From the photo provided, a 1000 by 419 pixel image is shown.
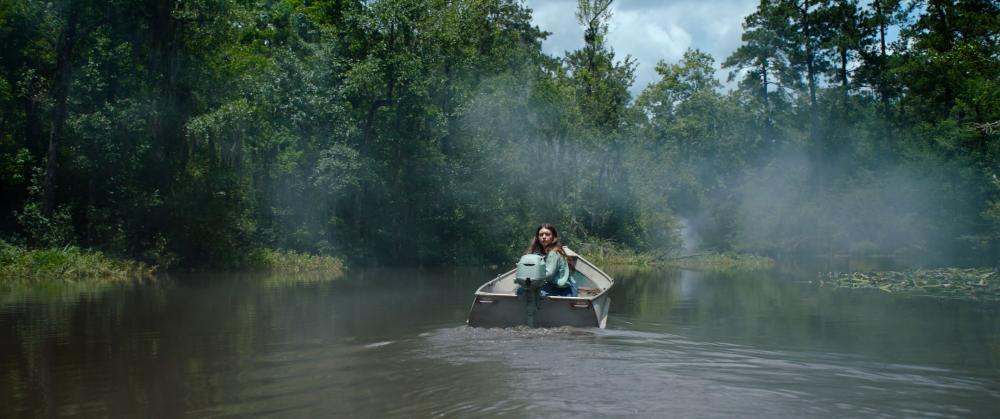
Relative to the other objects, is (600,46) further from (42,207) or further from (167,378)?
(167,378)

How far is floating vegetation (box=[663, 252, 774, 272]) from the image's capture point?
1545 inches

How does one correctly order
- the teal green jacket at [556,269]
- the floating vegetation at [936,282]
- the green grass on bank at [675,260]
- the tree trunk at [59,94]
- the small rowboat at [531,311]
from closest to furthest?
the small rowboat at [531,311] → the teal green jacket at [556,269] → the floating vegetation at [936,282] → the tree trunk at [59,94] → the green grass on bank at [675,260]

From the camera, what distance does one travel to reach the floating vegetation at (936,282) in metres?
22.0

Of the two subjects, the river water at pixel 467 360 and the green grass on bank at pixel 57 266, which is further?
the green grass on bank at pixel 57 266

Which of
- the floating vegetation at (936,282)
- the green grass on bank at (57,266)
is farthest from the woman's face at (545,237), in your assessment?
the green grass on bank at (57,266)

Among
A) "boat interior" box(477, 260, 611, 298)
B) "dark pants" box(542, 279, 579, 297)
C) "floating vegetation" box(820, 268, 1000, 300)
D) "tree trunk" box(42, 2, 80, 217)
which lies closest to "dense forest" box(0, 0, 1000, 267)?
"tree trunk" box(42, 2, 80, 217)

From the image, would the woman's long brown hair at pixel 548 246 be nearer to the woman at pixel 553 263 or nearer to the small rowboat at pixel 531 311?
the woman at pixel 553 263

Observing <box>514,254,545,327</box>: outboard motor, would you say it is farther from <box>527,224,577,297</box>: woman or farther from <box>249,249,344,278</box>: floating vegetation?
<box>249,249,344,278</box>: floating vegetation

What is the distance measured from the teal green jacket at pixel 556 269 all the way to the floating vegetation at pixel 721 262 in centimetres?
2673

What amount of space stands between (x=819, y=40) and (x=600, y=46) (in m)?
11.8

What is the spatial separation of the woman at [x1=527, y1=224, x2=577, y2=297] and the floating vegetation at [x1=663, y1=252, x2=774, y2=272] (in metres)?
26.3

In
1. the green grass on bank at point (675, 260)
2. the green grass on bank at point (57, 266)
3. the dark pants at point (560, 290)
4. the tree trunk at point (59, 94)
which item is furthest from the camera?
the green grass on bank at point (675, 260)

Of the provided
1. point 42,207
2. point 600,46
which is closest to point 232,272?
point 42,207

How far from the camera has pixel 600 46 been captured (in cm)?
4584
